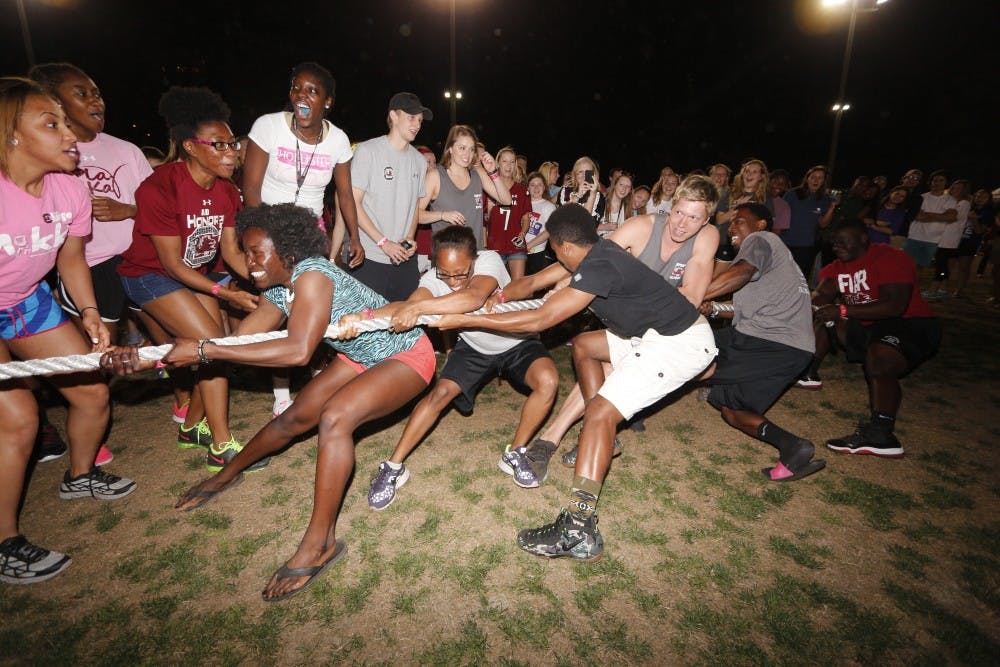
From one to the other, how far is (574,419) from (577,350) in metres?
0.57

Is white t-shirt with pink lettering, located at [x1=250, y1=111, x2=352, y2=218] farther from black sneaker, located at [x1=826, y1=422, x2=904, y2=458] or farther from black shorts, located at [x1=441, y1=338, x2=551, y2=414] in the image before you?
black sneaker, located at [x1=826, y1=422, x2=904, y2=458]

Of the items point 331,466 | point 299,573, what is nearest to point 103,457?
point 299,573

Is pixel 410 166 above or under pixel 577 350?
above

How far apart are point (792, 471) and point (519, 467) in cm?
205

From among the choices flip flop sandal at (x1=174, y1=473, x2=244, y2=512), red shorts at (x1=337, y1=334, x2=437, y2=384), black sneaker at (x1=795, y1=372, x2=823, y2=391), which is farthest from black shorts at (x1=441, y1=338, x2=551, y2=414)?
black sneaker at (x1=795, y1=372, x2=823, y2=391)

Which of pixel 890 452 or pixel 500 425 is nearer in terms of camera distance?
pixel 890 452

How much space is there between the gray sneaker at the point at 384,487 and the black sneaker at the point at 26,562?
169cm

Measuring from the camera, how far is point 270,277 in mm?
2623

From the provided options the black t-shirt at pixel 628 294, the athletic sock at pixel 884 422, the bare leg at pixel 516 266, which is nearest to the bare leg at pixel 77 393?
the black t-shirt at pixel 628 294

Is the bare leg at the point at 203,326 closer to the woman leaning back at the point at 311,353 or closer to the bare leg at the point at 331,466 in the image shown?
the woman leaning back at the point at 311,353

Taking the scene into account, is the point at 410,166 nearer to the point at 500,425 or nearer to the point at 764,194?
the point at 500,425

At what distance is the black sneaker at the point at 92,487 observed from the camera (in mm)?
3137

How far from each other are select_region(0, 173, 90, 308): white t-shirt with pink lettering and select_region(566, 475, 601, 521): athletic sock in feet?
10.9

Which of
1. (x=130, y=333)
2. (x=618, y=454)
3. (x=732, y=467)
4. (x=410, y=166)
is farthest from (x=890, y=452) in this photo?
(x=130, y=333)
